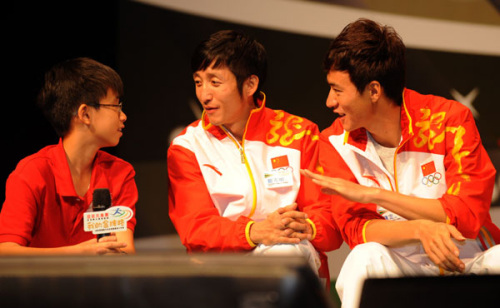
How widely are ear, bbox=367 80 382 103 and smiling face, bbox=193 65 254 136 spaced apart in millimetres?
618

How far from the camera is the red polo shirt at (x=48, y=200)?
7.63 ft

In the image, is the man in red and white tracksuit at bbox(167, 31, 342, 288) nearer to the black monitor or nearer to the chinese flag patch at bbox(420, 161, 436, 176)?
the chinese flag patch at bbox(420, 161, 436, 176)

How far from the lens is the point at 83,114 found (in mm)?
2621

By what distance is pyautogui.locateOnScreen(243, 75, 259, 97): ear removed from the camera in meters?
2.80

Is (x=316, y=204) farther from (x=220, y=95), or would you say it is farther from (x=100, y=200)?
(x=100, y=200)

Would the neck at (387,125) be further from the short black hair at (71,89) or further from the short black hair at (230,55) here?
the short black hair at (71,89)

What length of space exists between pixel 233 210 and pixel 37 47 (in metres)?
1.54

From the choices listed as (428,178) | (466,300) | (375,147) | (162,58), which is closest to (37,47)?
(162,58)

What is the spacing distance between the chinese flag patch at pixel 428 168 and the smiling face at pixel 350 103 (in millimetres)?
293

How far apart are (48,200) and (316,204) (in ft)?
3.77

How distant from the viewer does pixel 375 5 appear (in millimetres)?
3607

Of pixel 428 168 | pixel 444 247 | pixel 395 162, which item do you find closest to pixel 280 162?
pixel 395 162

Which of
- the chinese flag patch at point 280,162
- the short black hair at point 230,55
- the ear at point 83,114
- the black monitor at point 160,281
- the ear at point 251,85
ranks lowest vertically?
the chinese flag patch at point 280,162

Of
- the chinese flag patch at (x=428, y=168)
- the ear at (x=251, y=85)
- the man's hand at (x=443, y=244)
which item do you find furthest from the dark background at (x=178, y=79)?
the man's hand at (x=443, y=244)
